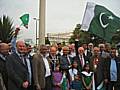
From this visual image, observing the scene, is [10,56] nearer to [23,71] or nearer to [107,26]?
[23,71]

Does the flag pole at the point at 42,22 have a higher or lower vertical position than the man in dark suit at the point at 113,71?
higher

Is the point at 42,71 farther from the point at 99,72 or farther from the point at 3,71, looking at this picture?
the point at 99,72

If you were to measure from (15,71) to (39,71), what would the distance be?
100 cm

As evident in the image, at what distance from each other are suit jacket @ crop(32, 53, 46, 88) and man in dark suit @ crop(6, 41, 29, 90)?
1.55 ft

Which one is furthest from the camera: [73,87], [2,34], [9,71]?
[2,34]

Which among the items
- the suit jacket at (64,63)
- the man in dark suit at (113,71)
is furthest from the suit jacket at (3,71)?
the man in dark suit at (113,71)

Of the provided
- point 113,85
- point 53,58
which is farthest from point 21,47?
point 113,85

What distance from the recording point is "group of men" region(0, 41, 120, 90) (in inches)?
306

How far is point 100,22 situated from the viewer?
12031 millimetres

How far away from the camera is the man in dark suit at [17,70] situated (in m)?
7.68

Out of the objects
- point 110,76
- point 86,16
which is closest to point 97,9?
point 86,16

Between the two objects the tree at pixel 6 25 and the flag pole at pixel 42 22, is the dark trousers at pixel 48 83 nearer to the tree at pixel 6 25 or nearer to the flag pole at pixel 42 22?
the flag pole at pixel 42 22

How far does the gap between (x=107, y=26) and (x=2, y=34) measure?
50.9ft

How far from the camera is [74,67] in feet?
33.2
